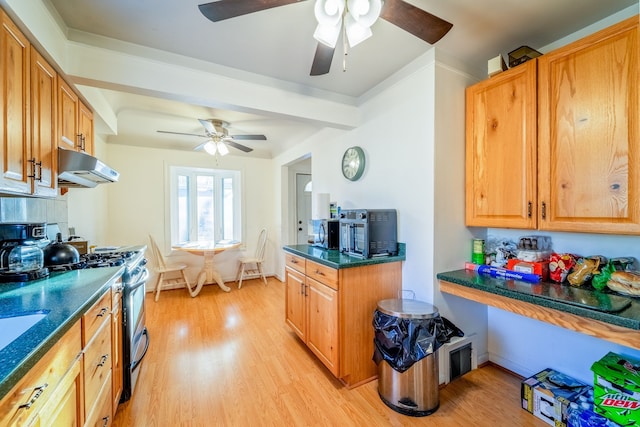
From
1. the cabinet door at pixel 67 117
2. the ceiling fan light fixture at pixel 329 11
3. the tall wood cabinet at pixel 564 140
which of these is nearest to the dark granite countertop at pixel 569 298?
the tall wood cabinet at pixel 564 140

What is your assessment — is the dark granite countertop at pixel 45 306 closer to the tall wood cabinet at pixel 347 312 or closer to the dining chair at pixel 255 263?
the tall wood cabinet at pixel 347 312

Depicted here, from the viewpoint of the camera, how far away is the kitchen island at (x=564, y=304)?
3.81ft

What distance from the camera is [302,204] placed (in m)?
5.18

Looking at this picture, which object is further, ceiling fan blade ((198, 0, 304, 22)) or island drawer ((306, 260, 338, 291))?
island drawer ((306, 260, 338, 291))

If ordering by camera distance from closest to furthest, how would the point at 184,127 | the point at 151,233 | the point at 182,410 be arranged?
the point at 182,410
the point at 184,127
the point at 151,233

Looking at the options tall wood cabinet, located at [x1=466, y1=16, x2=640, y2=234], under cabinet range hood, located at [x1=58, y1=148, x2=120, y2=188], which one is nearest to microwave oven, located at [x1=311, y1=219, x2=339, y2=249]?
tall wood cabinet, located at [x1=466, y1=16, x2=640, y2=234]

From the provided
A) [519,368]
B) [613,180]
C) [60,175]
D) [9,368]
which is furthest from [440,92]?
[60,175]

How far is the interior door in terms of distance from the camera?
16.8ft

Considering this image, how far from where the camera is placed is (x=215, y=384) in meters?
1.93

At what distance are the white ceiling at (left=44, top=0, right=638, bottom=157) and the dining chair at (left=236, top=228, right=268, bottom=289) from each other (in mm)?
2856

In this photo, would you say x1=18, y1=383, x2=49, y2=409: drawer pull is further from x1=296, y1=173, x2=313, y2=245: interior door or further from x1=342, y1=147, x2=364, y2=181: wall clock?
x1=296, y1=173, x2=313, y2=245: interior door

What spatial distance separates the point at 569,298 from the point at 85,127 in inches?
141

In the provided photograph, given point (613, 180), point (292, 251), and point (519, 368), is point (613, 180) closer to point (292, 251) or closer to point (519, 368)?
point (519, 368)

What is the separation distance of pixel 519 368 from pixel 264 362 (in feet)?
→ 6.61
